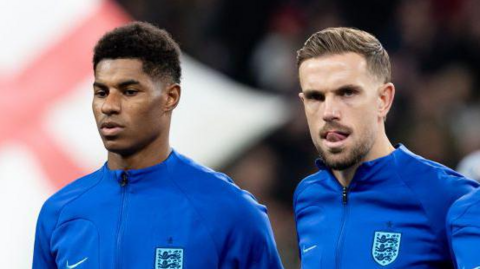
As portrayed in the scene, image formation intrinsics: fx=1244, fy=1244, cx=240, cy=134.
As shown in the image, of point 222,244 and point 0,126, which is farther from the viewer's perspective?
point 0,126

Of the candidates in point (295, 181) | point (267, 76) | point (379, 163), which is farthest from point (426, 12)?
point (379, 163)

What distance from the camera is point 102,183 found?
501cm

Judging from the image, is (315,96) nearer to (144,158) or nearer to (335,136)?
(335,136)

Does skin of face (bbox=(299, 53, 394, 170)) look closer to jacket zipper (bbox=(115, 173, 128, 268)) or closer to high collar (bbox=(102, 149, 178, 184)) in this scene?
high collar (bbox=(102, 149, 178, 184))

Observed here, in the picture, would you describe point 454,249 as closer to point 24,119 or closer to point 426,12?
point 24,119

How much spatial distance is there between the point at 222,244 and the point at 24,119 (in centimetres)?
317

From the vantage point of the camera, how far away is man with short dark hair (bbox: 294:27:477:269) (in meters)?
4.67

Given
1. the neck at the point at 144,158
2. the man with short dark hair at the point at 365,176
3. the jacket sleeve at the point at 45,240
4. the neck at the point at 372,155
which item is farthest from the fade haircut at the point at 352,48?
the jacket sleeve at the point at 45,240

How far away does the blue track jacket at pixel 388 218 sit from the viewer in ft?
15.3

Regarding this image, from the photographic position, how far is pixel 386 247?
469cm

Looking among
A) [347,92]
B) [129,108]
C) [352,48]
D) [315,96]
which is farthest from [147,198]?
[352,48]

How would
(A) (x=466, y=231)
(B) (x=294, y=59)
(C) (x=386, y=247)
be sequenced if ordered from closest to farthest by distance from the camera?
(A) (x=466, y=231), (C) (x=386, y=247), (B) (x=294, y=59)

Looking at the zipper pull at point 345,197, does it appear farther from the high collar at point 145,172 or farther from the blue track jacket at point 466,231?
the high collar at point 145,172

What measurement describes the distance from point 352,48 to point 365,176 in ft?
1.64
